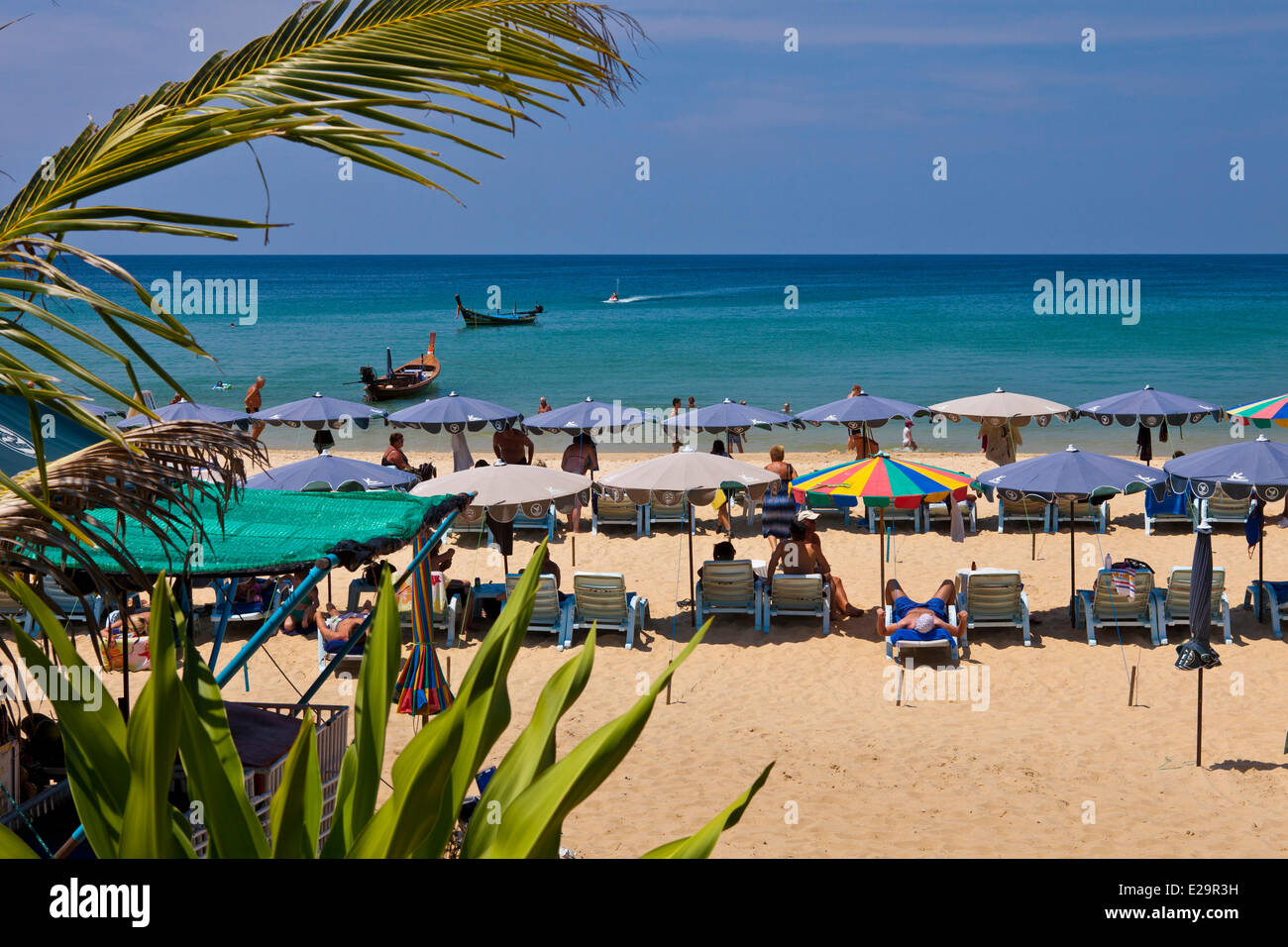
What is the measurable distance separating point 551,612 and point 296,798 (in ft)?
29.6

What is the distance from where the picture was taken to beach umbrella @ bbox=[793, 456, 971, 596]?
10.8 meters

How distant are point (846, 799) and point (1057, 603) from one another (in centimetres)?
557

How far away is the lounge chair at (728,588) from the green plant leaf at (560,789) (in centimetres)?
928

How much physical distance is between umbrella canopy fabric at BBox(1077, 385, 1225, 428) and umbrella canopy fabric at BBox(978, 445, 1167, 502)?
17.3ft

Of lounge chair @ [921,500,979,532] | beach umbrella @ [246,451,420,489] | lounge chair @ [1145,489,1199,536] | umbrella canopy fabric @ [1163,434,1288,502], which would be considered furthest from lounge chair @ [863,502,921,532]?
beach umbrella @ [246,451,420,489]

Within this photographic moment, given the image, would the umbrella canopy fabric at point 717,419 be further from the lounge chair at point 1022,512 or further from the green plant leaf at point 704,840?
the green plant leaf at point 704,840

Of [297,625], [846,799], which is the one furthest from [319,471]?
[846,799]

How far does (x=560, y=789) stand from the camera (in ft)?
6.60

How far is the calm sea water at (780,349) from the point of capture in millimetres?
42375

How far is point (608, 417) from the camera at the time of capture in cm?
1630

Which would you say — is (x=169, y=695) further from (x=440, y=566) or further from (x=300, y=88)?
(x=440, y=566)

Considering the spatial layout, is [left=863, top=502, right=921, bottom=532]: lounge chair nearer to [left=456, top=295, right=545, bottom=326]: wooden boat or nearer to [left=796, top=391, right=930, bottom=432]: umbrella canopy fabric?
[left=796, top=391, right=930, bottom=432]: umbrella canopy fabric

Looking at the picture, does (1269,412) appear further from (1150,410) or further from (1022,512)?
(1022,512)

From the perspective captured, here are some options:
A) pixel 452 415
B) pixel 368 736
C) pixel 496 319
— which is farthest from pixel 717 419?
pixel 496 319
